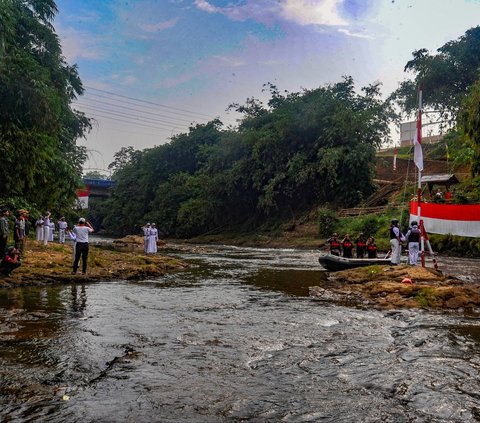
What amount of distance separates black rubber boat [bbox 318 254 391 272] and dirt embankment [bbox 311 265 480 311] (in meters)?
1.70

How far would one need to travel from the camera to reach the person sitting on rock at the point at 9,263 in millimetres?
A: 13742

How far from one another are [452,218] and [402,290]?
28.4 feet

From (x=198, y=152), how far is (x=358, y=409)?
5909 centimetres

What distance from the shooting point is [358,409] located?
512cm

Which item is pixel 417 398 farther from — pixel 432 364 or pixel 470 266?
pixel 470 266

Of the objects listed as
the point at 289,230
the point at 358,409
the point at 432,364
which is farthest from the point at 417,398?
the point at 289,230

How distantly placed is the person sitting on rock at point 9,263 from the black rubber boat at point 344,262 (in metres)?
11.0

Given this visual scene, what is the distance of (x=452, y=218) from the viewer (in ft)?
64.2

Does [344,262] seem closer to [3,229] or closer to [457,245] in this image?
[3,229]

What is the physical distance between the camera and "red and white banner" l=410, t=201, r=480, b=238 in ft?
61.0

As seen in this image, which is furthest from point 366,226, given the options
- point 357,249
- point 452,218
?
point 357,249

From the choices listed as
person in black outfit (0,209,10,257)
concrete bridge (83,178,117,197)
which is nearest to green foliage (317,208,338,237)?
person in black outfit (0,209,10,257)

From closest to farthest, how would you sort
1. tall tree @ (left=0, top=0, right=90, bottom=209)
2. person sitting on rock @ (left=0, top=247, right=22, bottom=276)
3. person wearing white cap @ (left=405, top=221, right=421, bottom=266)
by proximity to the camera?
person sitting on rock @ (left=0, top=247, right=22, bottom=276)
person wearing white cap @ (left=405, top=221, right=421, bottom=266)
tall tree @ (left=0, top=0, right=90, bottom=209)

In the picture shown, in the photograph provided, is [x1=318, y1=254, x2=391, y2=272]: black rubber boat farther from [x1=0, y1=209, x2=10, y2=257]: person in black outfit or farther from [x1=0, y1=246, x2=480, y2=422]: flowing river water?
[x1=0, y1=209, x2=10, y2=257]: person in black outfit
